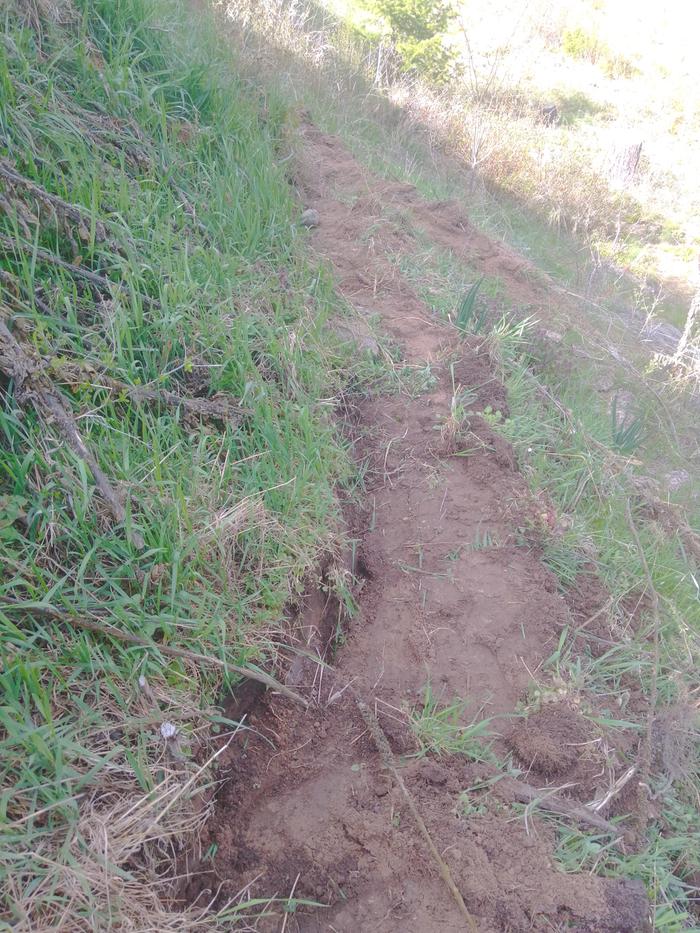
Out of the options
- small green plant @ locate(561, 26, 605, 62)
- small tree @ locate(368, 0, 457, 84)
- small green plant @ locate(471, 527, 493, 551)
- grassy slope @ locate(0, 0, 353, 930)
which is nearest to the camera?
grassy slope @ locate(0, 0, 353, 930)

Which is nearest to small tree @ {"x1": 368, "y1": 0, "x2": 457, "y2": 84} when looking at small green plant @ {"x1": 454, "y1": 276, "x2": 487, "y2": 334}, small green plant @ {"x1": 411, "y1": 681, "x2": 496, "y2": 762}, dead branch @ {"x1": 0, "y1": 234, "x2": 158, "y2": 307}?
small green plant @ {"x1": 454, "y1": 276, "x2": 487, "y2": 334}

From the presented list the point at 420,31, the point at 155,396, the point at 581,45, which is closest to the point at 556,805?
the point at 155,396

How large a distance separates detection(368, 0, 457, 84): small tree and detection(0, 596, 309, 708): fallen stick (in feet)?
26.2

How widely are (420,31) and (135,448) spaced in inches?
306

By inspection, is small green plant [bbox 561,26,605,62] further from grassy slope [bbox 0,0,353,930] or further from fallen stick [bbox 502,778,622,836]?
fallen stick [bbox 502,778,622,836]

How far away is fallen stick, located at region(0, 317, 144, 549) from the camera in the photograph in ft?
6.43

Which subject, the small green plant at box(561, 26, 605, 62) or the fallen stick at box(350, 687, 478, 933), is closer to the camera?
the fallen stick at box(350, 687, 478, 933)

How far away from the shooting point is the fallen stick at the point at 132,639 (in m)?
1.72

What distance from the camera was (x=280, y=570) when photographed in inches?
89.9

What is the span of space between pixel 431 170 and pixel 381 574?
5.50m

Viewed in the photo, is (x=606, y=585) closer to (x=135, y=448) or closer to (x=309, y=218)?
(x=135, y=448)

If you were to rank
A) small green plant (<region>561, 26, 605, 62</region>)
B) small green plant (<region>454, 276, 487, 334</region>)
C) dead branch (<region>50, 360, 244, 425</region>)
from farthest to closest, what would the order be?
small green plant (<region>561, 26, 605, 62</region>) → small green plant (<region>454, 276, 487, 334</region>) → dead branch (<region>50, 360, 244, 425</region>)

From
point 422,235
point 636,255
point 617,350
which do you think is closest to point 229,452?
point 422,235

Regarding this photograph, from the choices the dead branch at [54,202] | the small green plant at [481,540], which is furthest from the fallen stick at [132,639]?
the dead branch at [54,202]
